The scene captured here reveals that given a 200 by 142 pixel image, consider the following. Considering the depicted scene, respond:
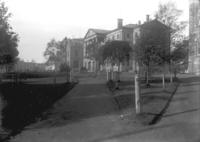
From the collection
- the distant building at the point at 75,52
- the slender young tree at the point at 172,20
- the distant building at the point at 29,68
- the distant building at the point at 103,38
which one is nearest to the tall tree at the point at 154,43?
the slender young tree at the point at 172,20

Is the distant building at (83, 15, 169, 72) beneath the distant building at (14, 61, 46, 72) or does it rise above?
above

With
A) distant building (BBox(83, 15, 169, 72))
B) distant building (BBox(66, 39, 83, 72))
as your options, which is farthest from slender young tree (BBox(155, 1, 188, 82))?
distant building (BBox(66, 39, 83, 72))

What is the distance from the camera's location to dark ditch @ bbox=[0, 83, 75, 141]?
772 cm

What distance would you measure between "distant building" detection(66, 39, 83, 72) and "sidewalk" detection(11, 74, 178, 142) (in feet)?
164

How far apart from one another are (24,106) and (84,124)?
3.40 m

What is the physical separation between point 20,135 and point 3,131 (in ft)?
1.93

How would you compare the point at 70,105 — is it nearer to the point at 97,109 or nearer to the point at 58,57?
the point at 97,109

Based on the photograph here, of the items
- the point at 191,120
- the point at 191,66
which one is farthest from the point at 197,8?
the point at 191,66

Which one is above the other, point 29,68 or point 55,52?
point 55,52

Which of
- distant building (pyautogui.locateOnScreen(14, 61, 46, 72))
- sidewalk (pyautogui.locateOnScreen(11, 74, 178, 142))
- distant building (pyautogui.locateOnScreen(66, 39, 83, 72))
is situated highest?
distant building (pyautogui.locateOnScreen(66, 39, 83, 72))

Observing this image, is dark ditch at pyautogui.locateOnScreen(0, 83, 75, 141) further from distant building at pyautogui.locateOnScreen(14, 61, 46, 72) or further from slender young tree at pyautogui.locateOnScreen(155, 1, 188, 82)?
distant building at pyautogui.locateOnScreen(14, 61, 46, 72)

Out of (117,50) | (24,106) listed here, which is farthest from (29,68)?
(24,106)

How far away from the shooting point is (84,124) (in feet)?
25.9

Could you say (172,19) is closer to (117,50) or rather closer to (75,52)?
(117,50)
